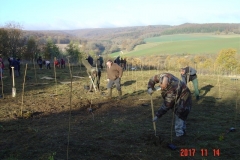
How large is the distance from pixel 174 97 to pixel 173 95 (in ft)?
0.18

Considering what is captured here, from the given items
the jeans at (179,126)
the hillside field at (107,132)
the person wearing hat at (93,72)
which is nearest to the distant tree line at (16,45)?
the person wearing hat at (93,72)

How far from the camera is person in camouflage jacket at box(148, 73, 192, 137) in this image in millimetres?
5977

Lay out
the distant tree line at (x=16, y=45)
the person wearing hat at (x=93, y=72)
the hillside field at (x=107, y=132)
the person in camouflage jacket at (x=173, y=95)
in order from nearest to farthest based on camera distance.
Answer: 1. the hillside field at (x=107, y=132)
2. the person in camouflage jacket at (x=173, y=95)
3. the person wearing hat at (x=93, y=72)
4. the distant tree line at (x=16, y=45)

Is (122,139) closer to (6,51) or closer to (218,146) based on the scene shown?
(218,146)

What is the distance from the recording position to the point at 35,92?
45.3ft

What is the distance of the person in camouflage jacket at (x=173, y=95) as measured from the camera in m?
5.98

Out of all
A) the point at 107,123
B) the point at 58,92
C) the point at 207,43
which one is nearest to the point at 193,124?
the point at 107,123

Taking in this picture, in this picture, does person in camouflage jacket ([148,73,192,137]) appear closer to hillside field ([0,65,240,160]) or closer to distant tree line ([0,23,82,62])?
hillside field ([0,65,240,160])

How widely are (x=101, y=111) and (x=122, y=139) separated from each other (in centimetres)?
353

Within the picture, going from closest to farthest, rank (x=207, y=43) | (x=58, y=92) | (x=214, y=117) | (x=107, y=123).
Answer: (x=107, y=123), (x=214, y=117), (x=58, y=92), (x=207, y=43)

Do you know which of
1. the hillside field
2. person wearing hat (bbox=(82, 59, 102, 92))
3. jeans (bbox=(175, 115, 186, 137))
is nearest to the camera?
the hillside field

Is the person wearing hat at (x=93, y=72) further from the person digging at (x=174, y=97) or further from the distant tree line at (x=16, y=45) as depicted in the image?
the distant tree line at (x=16, y=45)
